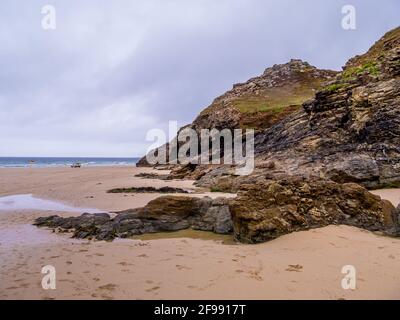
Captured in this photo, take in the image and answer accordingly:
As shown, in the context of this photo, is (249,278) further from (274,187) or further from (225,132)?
(225,132)

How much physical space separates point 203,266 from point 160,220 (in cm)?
446

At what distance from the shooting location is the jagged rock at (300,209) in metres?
8.80

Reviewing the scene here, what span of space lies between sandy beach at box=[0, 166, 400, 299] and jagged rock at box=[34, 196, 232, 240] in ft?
1.95

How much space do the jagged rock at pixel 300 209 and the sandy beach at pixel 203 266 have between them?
1.25 feet

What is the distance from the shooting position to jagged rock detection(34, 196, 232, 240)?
408 inches

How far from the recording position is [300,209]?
9367 mm

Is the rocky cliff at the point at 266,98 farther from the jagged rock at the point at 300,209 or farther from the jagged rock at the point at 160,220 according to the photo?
the jagged rock at the point at 160,220

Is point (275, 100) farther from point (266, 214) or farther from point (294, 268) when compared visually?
point (294, 268)

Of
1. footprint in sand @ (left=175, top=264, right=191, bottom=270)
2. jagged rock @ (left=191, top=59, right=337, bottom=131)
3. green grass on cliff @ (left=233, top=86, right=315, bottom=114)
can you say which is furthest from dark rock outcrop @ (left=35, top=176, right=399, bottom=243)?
green grass on cliff @ (left=233, top=86, right=315, bottom=114)

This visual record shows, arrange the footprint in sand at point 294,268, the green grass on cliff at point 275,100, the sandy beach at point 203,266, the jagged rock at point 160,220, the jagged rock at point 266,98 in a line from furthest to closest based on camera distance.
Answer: the green grass on cliff at point 275,100 < the jagged rock at point 266,98 < the jagged rock at point 160,220 < the footprint in sand at point 294,268 < the sandy beach at point 203,266

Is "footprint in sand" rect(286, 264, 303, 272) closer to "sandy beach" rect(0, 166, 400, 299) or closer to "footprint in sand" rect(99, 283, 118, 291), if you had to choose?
"sandy beach" rect(0, 166, 400, 299)

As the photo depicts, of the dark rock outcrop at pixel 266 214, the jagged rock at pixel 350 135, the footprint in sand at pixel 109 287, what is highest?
the jagged rock at pixel 350 135

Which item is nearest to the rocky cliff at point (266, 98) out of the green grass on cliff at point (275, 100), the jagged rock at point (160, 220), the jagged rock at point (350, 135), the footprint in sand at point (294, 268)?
the green grass on cliff at point (275, 100)
